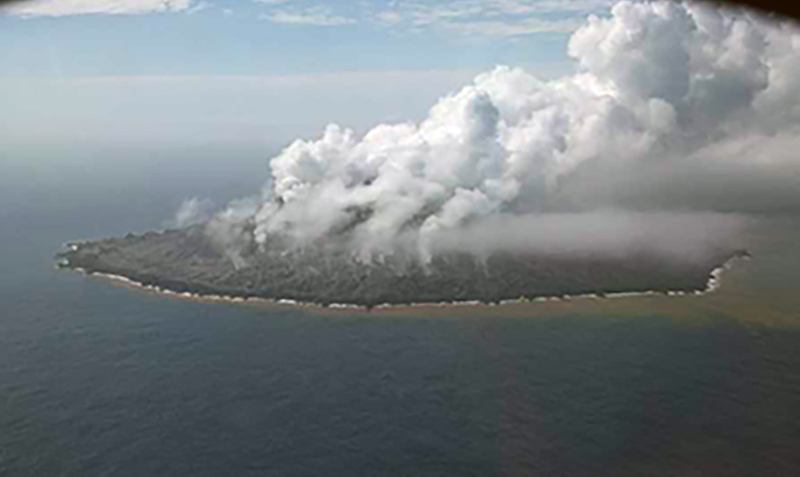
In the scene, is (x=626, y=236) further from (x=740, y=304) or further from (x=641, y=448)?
(x=641, y=448)

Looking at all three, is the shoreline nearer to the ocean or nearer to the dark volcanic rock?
the dark volcanic rock

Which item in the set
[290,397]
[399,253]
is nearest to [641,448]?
[290,397]

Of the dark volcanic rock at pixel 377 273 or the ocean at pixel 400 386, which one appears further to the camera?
the dark volcanic rock at pixel 377 273

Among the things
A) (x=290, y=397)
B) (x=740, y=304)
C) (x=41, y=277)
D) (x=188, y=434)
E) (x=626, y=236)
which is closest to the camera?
(x=188, y=434)

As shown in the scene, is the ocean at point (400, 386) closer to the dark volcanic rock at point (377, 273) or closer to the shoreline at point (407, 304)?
the shoreline at point (407, 304)

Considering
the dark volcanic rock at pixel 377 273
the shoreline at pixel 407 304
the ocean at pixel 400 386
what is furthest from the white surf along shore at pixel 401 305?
the ocean at pixel 400 386

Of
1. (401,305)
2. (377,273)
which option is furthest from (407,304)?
(377,273)
